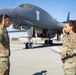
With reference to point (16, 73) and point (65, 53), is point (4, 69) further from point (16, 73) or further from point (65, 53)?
point (16, 73)

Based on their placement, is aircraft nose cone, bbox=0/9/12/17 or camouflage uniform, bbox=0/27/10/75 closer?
camouflage uniform, bbox=0/27/10/75

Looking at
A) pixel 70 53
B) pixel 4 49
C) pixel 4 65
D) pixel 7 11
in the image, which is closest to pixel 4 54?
pixel 4 49

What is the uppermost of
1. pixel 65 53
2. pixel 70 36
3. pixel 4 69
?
pixel 70 36

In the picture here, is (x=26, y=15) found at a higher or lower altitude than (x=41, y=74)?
higher

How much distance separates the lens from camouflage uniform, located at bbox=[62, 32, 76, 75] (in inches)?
181

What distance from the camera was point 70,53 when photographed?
14.9ft

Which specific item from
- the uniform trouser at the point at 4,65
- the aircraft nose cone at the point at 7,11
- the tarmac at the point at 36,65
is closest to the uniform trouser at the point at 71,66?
the tarmac at the point at 36,65

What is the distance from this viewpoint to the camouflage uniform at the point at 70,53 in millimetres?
4590

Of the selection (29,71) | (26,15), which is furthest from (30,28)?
(29,71)

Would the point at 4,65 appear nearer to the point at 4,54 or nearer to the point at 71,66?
the point at 4,54

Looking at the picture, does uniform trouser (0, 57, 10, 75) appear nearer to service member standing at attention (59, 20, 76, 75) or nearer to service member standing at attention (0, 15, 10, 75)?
service member standing at attention (0, 15, 10, 75)

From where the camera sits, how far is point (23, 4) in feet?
72.5

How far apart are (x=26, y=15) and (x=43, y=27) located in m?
4.19

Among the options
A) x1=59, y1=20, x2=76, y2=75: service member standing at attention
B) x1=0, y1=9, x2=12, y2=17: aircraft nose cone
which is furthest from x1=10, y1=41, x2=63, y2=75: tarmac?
x1=0, y1=9, x2=12, y2=17: aircraft nose cone
